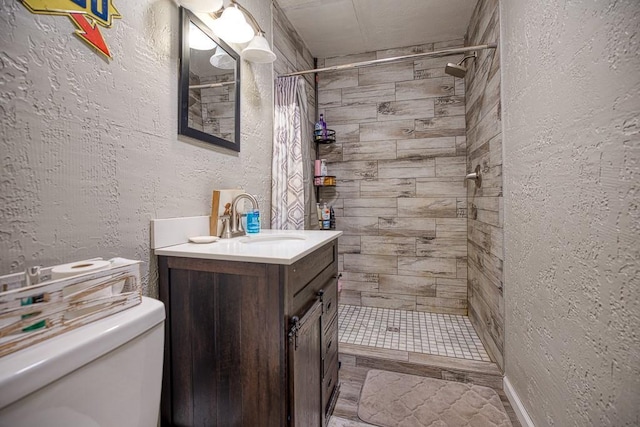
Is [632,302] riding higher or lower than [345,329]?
higher

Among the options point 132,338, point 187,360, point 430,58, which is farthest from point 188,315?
point 430,58

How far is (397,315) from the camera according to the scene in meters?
2.55

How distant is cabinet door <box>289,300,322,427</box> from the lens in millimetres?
926

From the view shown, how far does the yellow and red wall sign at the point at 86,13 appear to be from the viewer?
74cm

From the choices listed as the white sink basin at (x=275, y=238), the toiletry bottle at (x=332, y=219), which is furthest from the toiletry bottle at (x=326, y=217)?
the white sink basin at (x=275, y=238)

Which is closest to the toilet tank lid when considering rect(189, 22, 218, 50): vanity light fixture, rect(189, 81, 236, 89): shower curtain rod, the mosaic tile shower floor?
rect(189, 81, 236, 89): shower curtain rod

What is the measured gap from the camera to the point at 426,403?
4.86 ft

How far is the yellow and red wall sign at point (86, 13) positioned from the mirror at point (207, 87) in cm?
31

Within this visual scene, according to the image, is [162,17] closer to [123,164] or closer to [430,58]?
[123,164]

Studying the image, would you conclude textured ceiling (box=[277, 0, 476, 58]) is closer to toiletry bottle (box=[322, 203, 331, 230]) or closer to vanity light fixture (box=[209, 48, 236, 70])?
vanity light fixture (box=[209, 48, 236, 70])

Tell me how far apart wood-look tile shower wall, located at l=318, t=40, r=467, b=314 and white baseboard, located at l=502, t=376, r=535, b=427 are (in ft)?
3.48

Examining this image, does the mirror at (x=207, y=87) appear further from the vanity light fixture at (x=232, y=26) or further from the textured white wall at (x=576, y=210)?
the textured white wall at (x=576, y=210)

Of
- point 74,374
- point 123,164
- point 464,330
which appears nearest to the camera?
point 74,374

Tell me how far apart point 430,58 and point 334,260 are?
2.20 m
